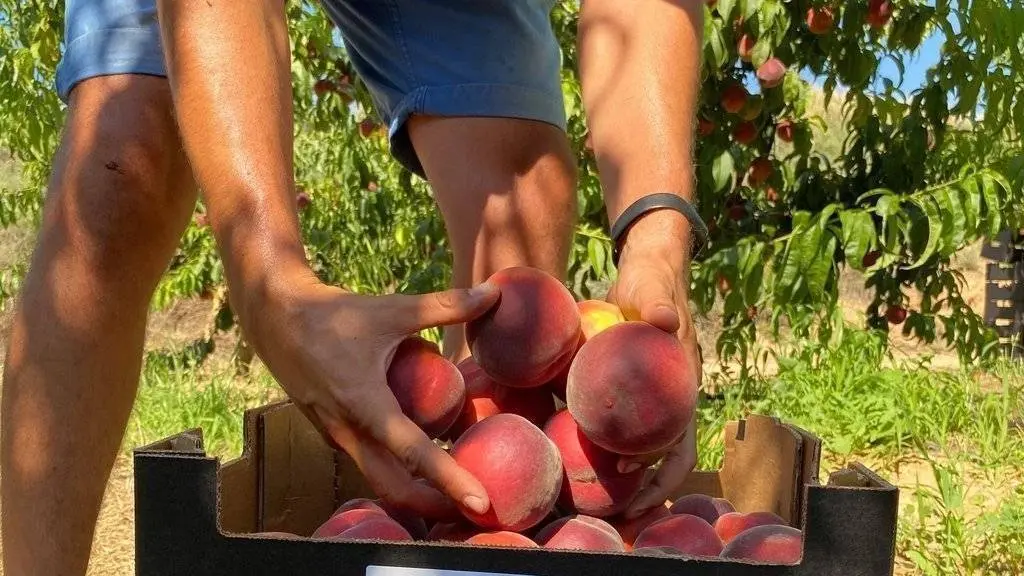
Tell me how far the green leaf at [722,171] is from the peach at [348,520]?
2.71 m

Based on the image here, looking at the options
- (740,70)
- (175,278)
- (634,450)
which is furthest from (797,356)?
(634,450)

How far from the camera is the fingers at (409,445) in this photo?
34.9 inches

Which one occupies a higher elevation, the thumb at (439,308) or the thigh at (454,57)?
the thigh at (454,57)

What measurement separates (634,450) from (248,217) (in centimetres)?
43

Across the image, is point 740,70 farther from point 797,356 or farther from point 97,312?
point 97,312

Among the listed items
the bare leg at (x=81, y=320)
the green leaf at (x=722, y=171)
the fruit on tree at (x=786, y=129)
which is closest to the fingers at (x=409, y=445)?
the bare leg at (x=81, y=320)

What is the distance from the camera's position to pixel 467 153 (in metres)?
1.77

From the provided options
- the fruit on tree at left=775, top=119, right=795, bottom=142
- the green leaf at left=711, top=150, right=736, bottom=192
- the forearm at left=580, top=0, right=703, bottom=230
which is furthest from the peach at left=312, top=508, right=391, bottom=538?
the fruit on tree at left=775, top=119, right=795, bottom=142

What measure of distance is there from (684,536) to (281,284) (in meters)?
0.44

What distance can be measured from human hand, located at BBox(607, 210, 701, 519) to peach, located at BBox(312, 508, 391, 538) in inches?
9.8

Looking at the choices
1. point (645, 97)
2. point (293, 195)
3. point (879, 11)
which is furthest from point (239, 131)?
point (879, 11)

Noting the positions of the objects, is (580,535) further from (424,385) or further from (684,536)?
(424,385)

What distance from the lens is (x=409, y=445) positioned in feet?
2.90

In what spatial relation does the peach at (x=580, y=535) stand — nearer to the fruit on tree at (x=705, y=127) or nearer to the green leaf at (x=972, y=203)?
the green leaf at (x=972, y=203)
